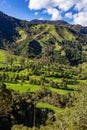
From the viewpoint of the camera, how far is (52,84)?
17850cm

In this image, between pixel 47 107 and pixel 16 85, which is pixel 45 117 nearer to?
pixel 47 107

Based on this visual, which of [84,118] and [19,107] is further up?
[84,118]

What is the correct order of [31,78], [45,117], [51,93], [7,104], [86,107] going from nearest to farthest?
[86,107], [7,104], [45,117], [51,93], [31,78]

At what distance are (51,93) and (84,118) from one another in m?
122

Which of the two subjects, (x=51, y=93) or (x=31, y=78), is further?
(x=31, y=78)

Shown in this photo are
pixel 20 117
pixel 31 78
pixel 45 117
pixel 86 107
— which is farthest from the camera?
pixel 31 78

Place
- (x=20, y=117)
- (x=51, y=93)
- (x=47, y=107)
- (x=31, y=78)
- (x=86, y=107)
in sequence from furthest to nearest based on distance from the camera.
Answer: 1. (x=31, y=78)
2. (x=51, y=93)
3. (x=47, y=107)
4. (x=20, y=117)
5. (x=86, y=107)

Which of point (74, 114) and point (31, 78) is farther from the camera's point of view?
point (31, 78)

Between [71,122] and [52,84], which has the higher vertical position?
[71,122]

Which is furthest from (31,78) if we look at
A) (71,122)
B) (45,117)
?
(71,122)

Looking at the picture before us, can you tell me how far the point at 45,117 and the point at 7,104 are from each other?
156 ft

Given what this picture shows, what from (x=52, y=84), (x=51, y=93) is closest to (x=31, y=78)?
(x=52, y=84)

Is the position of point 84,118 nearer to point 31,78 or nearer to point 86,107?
point 86,107

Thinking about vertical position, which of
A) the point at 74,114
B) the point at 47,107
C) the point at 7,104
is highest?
the point at 74,114
